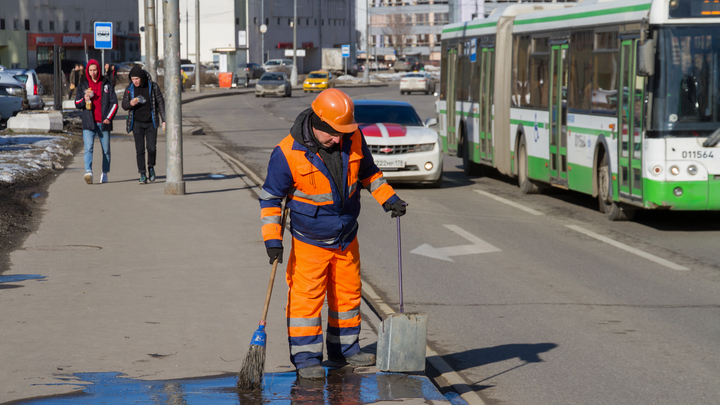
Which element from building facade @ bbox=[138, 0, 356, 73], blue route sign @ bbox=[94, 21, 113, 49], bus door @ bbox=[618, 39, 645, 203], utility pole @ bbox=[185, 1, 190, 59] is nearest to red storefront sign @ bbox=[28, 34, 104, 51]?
building facade @ bbox=[138, 0, 356, 73]

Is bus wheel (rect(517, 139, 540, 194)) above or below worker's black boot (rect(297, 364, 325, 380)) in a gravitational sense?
above

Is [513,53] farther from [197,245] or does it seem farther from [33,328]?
[33,328]

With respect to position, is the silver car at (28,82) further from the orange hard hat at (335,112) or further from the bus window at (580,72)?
the orange hard hat at (335,112)

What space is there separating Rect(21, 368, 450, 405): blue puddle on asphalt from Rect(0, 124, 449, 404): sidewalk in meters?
0.02

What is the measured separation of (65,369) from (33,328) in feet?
3.44

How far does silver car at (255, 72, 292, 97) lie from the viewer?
56344 millimetres

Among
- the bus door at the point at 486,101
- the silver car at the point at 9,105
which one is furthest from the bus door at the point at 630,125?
the silver car at the point at 9,105

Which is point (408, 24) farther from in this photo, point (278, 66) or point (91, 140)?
point (91, 140)

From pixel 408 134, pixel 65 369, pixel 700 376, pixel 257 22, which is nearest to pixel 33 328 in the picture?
pixel 65 369

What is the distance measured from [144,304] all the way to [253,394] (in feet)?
7.79

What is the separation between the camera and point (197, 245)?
10.1m

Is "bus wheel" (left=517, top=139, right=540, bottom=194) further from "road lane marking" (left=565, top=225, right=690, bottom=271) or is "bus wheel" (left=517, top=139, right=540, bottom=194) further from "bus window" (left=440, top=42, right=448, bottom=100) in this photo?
"bus window" (left=440, top=42, right=448, bottom=100)

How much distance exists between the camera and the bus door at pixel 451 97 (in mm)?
19797

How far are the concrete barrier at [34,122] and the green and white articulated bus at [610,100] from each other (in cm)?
1300
